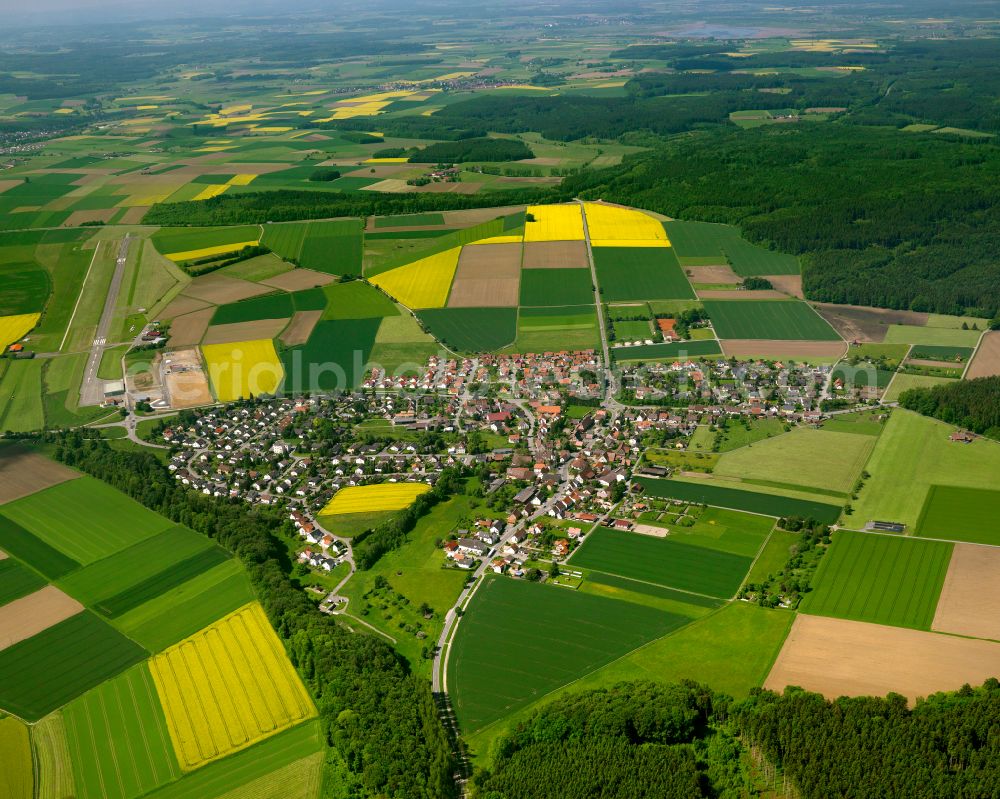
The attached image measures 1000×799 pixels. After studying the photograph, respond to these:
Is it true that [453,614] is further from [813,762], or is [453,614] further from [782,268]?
[782,268]

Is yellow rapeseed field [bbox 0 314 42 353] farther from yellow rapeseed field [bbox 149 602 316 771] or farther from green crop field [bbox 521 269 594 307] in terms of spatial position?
yellow rapeseed field [bbox 149 602 316 771]

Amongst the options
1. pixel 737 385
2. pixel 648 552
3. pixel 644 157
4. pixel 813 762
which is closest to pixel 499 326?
pixel 737 385

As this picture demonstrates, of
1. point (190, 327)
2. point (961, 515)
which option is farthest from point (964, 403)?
point (190, 327)

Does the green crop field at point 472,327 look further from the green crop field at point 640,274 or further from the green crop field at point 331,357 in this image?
the green crop field at point 640,274

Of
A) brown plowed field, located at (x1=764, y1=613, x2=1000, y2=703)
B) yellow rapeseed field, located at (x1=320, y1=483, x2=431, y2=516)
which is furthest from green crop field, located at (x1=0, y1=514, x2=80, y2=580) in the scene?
brown plowed field, located at (x1=764, y1=613, x2=1000, y2=703)

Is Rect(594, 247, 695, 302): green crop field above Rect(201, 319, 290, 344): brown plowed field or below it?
above

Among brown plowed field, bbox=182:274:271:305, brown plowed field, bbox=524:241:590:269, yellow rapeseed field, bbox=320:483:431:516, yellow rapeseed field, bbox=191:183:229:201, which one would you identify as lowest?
yellow rapeseed field, bbox=320:483:431:516
